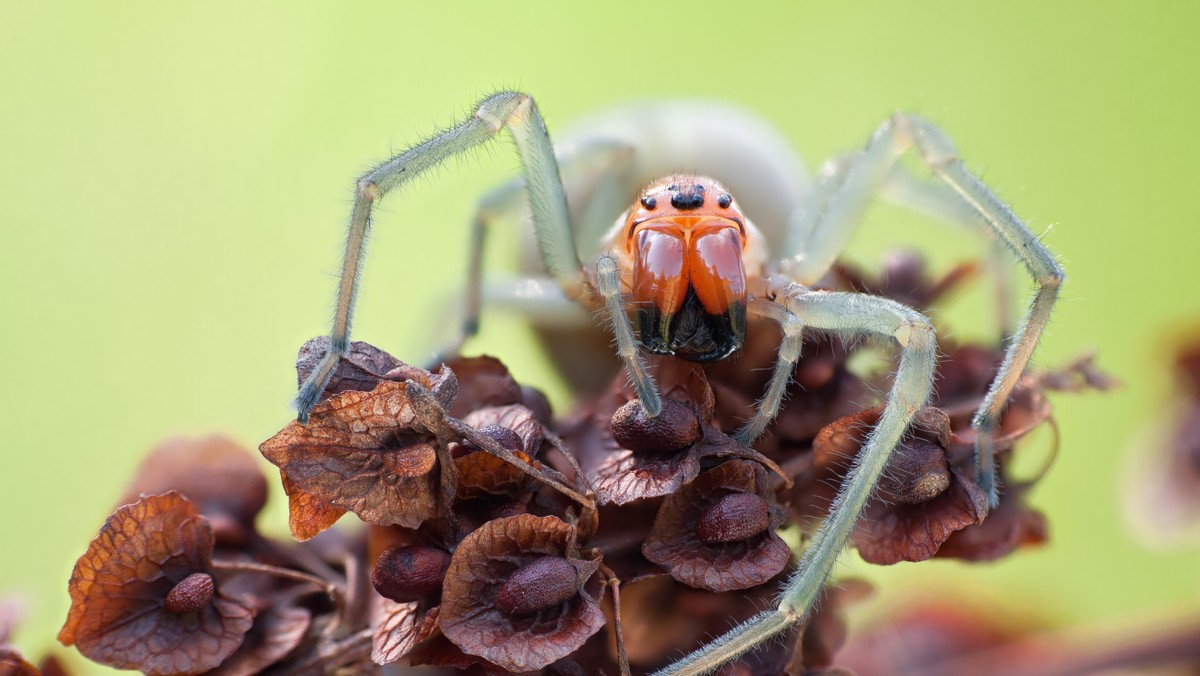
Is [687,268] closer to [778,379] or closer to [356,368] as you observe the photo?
[778,379]

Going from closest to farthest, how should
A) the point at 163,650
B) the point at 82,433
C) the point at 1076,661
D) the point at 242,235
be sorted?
the point at 163,650
the point at 1076,661
the point at 82,433
the point at 242,235

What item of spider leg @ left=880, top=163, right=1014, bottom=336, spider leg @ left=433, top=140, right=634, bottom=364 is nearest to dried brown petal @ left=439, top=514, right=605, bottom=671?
spider leg @ left=433, top=140, right=634, bottom=364

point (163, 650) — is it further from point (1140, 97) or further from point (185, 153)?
point (1140, 97)

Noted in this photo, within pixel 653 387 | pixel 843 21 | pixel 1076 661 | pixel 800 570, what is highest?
pixel 843 21

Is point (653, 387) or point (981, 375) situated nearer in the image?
point (653, 387)

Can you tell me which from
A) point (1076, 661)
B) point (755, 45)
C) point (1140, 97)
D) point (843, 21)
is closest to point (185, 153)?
point (755, 45)

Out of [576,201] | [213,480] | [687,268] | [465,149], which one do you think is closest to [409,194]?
[576,201]

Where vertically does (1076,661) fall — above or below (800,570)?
below
